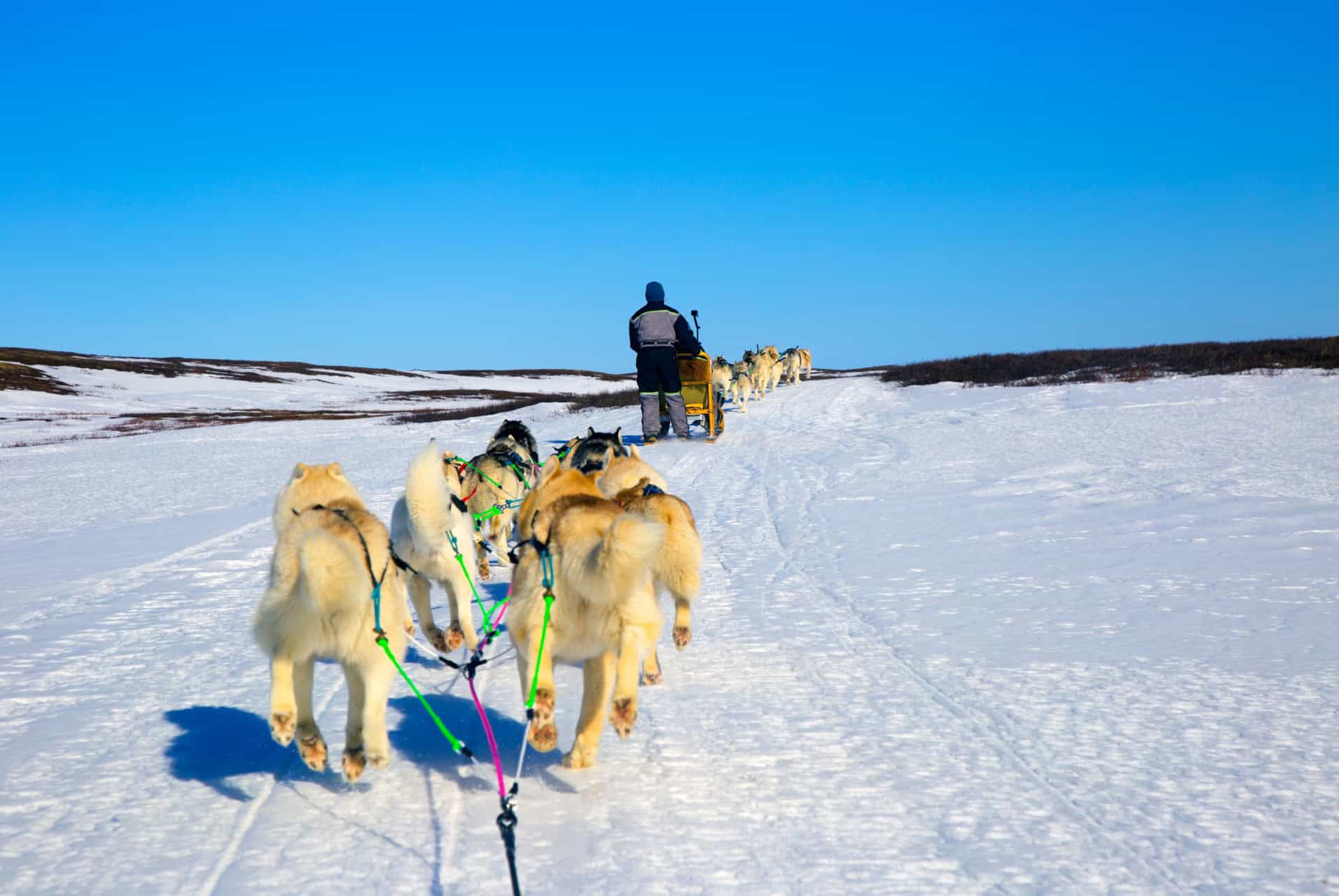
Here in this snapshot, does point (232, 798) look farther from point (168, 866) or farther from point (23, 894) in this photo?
point (23, 894)

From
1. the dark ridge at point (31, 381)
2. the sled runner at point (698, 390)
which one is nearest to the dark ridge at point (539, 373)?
the dark ridge at point (31, 381)

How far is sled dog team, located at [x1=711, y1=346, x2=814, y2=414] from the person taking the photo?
74.7 ft

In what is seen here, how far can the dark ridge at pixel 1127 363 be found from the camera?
2181 centimetres

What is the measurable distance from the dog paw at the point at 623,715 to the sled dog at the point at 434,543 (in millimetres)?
1640

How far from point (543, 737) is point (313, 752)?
2.53ft

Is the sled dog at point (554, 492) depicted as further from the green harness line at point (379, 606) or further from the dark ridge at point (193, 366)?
the dark ridge at point (193, 366)

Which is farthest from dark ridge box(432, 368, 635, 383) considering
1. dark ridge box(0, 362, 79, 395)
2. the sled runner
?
the sled runner

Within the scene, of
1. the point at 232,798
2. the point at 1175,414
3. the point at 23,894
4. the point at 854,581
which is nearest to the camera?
the point at 23,894

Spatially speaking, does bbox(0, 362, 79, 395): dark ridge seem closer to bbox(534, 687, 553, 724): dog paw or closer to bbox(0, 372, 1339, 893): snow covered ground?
bbox(0, 372, 1339, 893): snow covered ground

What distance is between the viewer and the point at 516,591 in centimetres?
352

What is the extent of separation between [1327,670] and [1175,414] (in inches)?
491

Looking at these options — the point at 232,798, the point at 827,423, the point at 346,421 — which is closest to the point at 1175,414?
the point at 827,423

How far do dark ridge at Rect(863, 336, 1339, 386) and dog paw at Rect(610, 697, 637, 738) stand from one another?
814 inches

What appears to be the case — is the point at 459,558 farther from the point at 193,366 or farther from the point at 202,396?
the point at 193,366
